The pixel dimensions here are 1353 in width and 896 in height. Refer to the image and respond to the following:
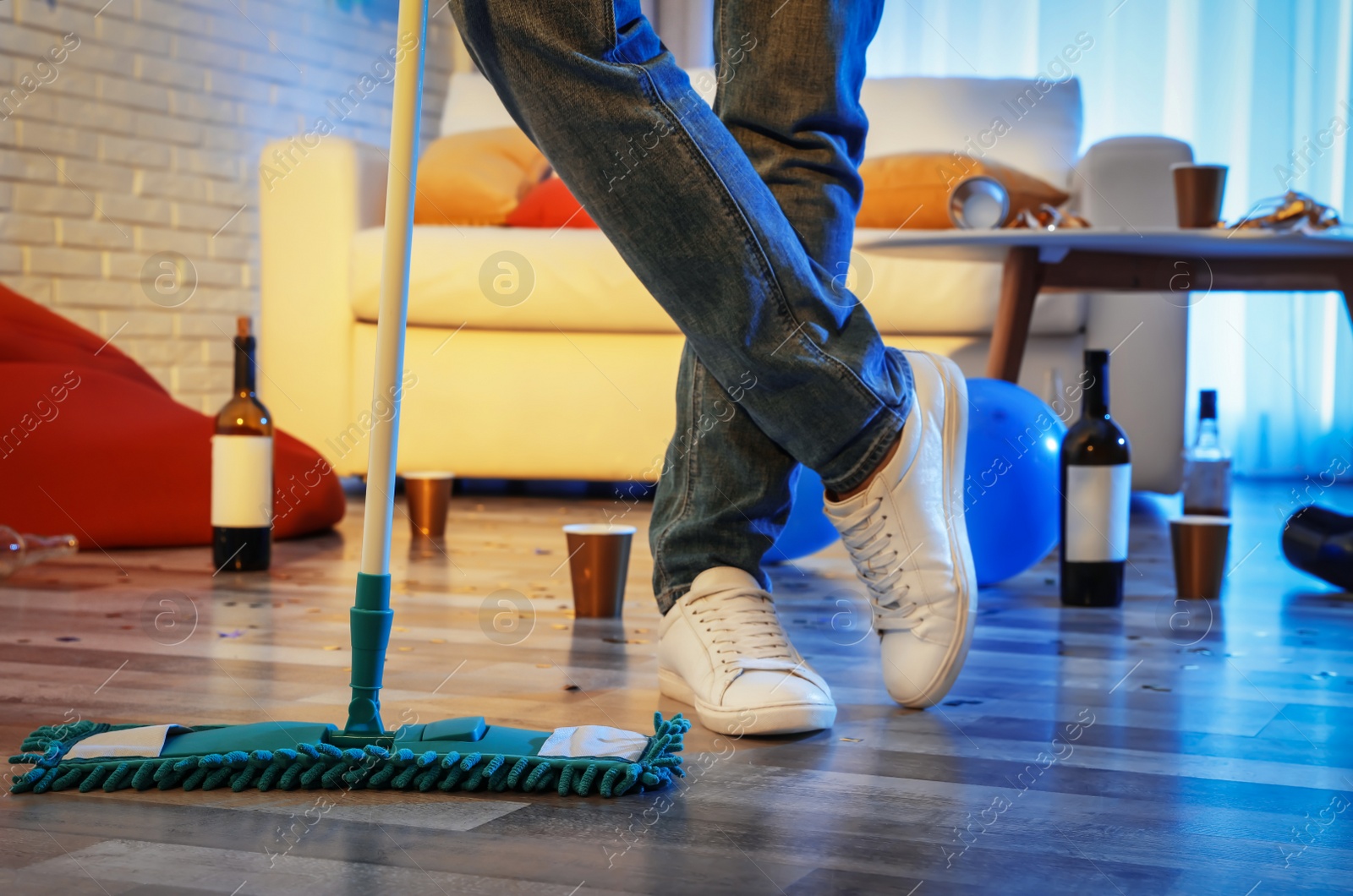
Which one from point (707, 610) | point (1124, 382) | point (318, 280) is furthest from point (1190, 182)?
point (318, 280)

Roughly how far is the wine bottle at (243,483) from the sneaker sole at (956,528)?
1.00 meters

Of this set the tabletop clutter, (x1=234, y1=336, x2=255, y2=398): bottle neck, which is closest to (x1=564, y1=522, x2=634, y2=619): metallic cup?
(x1=234, y1=336, x2=255, y2=398): bottle neck


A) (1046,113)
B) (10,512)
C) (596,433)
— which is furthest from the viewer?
(1046,113)

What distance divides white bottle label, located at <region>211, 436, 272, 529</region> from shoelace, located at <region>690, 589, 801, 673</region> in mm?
931

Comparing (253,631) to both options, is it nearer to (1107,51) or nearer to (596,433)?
Result: (596,433)

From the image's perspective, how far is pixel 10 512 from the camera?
6.15 ft

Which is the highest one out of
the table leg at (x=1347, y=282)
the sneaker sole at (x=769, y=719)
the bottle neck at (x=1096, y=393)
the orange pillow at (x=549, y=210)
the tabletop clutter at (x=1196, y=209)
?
the orange pillow at (x=549, y=210)

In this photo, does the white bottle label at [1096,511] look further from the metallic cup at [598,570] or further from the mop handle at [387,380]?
the mop handle at [387,380]

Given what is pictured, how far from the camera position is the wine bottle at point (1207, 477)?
219 cm

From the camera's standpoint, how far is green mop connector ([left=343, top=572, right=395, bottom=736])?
0.76m

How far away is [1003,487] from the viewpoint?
1566mm

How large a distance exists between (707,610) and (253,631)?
535mm

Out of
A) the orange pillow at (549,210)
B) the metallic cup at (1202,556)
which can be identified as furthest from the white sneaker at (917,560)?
the orange pillow at (549,210)

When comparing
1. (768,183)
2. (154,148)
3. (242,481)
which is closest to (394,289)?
(768,183)
